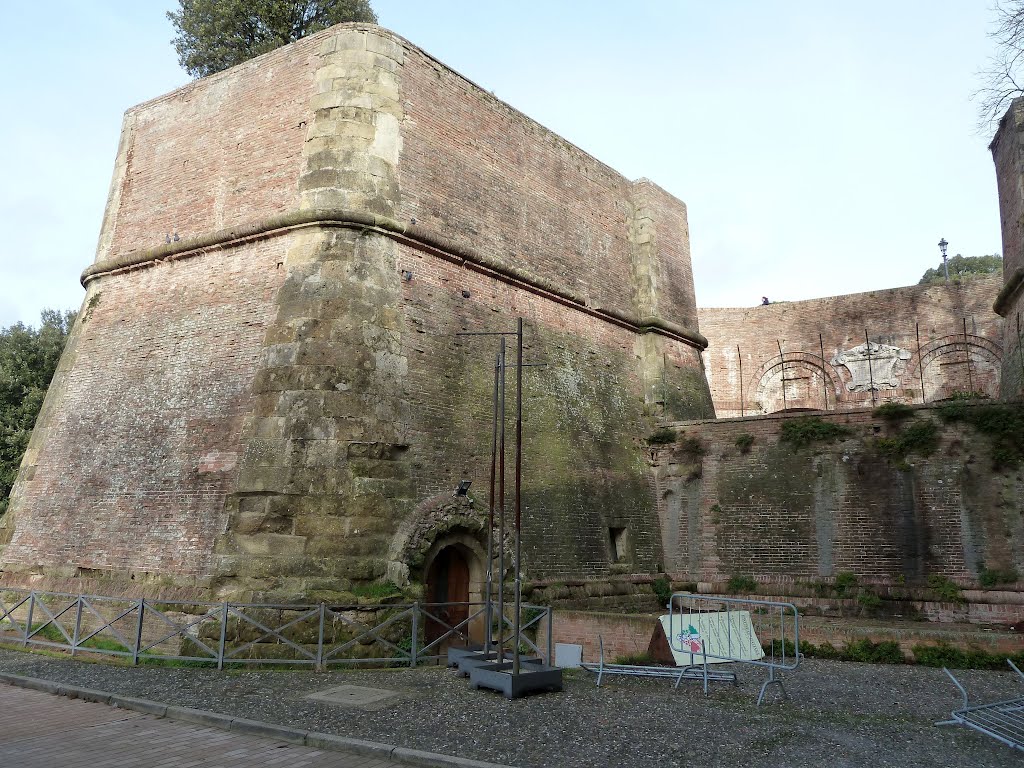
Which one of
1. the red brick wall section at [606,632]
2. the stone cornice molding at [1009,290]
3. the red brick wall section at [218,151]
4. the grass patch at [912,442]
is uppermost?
the red brick wall section at [218,151]

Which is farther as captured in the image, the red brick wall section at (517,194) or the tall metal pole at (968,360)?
the tall metal pole at (968,360)

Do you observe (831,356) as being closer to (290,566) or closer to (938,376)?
(938,376)

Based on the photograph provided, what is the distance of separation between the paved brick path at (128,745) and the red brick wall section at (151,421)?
2.94 metres

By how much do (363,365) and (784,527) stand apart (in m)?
8.19

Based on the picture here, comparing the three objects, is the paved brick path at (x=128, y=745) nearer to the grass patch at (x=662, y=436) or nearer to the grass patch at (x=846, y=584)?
the grass patch at (x=846, y=584)

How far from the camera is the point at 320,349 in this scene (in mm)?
10258

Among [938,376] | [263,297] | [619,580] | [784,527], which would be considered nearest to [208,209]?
[263,297]

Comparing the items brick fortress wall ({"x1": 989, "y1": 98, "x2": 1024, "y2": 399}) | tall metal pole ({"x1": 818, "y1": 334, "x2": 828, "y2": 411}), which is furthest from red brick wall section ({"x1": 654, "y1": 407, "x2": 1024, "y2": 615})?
tall metal pole ({"x1": 818, "y1": 334, "x2": 828, "y2": 411})

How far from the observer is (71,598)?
10.3 metres

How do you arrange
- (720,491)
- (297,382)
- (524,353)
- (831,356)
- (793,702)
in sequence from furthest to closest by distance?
(831,356), (720,491), (524,353), (297,382), (793,702)

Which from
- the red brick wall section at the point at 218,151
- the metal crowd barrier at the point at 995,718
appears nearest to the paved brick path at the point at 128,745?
the metal crowd barrier at the point at 995,718

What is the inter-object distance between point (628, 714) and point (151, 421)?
8.37 m

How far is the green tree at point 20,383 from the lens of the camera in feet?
57.1

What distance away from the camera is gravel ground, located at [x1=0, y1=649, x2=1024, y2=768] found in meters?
5.44
